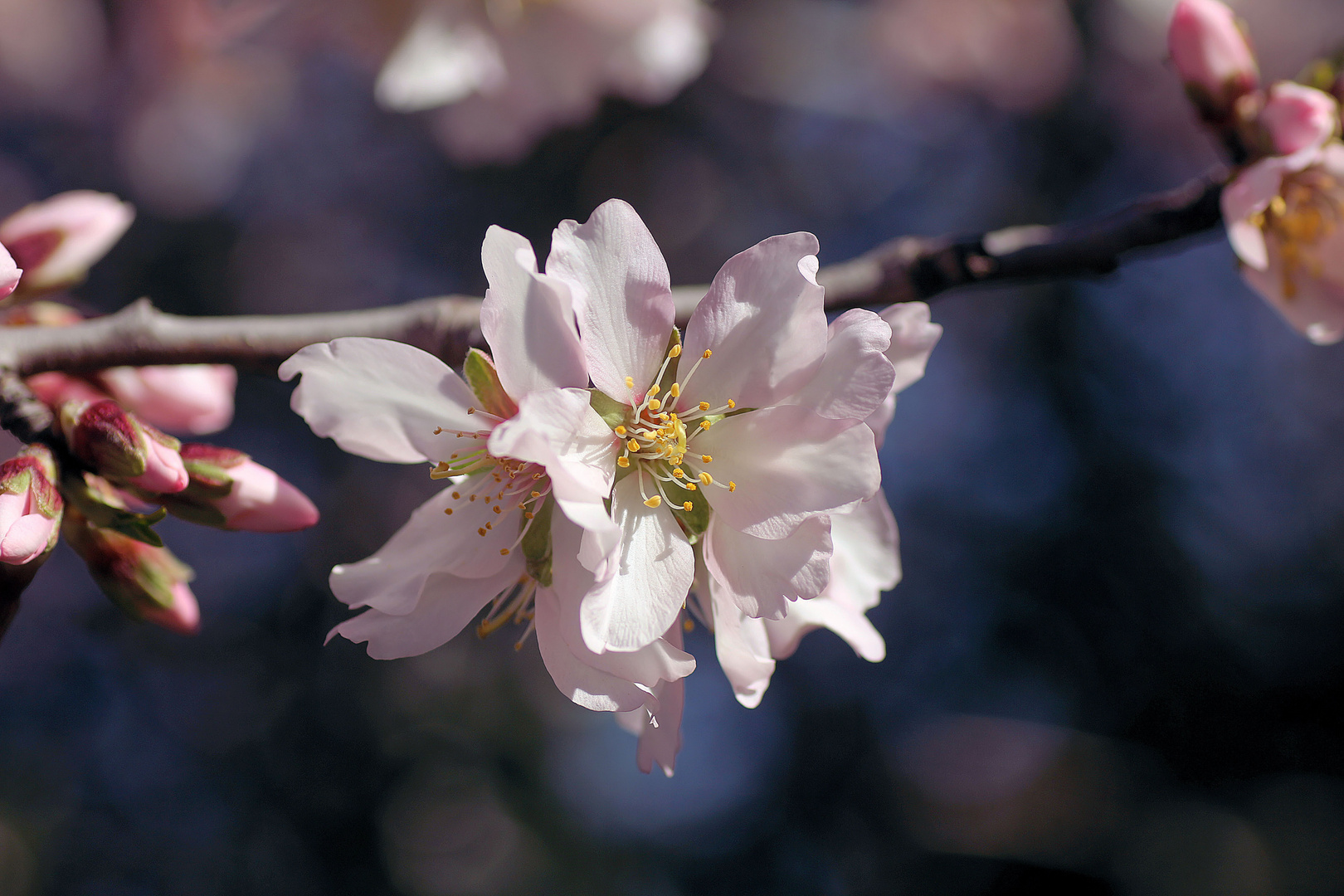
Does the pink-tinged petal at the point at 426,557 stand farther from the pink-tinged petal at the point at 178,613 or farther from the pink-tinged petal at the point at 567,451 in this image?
the pink-tinged petal at the point at 178,613

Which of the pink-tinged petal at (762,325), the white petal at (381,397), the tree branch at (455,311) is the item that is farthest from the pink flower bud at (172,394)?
the pink-tinged petal at (762,325)

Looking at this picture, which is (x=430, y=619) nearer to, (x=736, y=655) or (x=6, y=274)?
(x=736, y=655)

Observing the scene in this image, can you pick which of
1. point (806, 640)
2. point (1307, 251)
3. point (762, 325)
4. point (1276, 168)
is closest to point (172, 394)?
point (762, 325)

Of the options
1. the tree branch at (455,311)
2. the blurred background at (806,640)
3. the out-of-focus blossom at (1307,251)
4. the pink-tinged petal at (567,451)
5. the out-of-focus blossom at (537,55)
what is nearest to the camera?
the pink-tinged petal at (567,451)

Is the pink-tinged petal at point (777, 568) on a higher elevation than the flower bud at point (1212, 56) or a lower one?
lower

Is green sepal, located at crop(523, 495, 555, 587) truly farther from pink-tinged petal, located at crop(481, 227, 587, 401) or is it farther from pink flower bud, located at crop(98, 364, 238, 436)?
pink flower bud, located at crop(98, 364, 238, 436)

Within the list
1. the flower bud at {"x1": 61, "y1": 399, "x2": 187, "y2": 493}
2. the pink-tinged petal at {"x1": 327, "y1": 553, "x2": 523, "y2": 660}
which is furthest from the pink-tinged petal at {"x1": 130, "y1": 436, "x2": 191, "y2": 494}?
the pink-tinged petal at {"x1": 327, "y1": 553, "x2": 523, "y2": 660}

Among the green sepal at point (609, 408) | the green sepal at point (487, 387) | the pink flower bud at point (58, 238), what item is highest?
the pink flower bud at point (58, 238)

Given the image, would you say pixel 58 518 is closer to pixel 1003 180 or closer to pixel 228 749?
pixel 228 749
